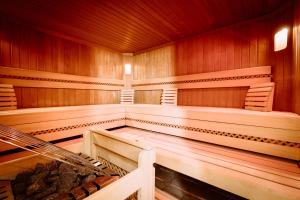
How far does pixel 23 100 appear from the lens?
358cm

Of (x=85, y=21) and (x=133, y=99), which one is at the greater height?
(x=85, y=21)

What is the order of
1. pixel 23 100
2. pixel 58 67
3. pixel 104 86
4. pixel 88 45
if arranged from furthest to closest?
1. pixel 104 86
2. pixel 88 45
3. pixel 58 67
4. pixel 23 100

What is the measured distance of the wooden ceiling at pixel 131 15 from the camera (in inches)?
111

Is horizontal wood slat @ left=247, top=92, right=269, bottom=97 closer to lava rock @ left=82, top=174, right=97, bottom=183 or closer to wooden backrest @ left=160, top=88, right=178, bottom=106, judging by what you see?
wooden backrest @ left=160, top=88, right=178, bottom=106

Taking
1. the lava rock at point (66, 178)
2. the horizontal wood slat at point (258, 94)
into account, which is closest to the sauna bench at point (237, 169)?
the lava rock at point (66, 178)

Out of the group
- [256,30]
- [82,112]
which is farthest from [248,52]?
[82,112]

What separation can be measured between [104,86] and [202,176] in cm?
441

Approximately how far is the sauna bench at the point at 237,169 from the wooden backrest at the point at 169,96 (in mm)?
2031

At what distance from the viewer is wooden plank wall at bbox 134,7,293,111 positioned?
117 inches

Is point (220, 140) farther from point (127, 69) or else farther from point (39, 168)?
point (127, 69)

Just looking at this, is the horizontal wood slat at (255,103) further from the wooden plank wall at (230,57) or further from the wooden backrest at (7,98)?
the wooden backrest at (7,98)

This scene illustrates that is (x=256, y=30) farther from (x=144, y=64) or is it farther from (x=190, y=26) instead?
(x=144, y=64)

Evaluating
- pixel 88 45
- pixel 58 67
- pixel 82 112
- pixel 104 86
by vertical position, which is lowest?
pixel 82 112

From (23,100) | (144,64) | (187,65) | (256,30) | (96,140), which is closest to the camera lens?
(96,140)
